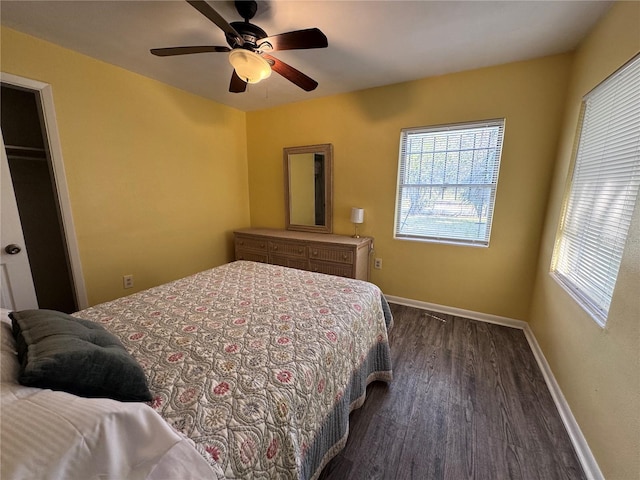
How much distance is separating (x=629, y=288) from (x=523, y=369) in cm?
114

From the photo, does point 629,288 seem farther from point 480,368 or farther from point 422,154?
point 422,154

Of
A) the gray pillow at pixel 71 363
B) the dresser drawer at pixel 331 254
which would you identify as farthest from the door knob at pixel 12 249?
the dresser drawer at pixel 331 254

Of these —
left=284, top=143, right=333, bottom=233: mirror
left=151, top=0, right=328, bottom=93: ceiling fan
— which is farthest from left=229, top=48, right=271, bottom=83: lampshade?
left=284, top=143, right=333, bottom=233: mirror

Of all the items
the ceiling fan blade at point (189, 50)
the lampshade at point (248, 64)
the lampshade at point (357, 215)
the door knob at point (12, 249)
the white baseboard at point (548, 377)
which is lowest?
the white baseboard at point (548, 377)

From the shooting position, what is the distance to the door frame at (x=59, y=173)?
75.0 inches

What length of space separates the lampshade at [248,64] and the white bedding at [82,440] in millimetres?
1715

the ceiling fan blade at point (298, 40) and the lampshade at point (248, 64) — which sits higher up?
the ceiling fan blade at point (298, 40)

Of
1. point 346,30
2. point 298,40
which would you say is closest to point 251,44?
point 298,40

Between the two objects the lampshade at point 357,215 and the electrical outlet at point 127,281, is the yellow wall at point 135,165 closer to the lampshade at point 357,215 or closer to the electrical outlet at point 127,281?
the electrical outlet at point 127,281

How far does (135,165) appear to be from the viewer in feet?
8.36

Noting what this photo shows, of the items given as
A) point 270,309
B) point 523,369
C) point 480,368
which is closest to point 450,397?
point 480,368

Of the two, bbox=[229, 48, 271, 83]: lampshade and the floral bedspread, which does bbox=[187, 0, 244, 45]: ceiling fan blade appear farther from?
the floral bedspread

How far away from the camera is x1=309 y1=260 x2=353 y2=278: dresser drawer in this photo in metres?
2.84

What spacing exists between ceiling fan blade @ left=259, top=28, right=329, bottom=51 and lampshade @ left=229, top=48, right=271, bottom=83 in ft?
0.37
